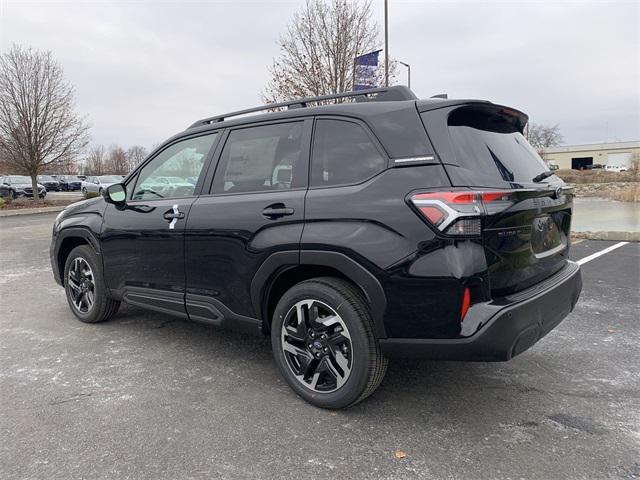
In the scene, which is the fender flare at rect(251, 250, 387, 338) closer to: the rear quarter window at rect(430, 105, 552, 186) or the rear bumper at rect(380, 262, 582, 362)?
the rear bumper at rect(380, 262, 582, 362)

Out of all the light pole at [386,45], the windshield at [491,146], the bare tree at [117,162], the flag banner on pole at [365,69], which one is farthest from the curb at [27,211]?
the bare tree at [117,162]

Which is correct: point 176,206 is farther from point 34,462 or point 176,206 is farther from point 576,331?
point 576,331

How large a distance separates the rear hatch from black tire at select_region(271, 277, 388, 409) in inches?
29.6

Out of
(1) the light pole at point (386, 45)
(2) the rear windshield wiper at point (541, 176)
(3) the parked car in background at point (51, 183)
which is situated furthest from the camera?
(3) the parked car in background at point (51, 183)

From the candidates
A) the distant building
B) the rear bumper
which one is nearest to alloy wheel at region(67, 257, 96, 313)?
the rear bumper

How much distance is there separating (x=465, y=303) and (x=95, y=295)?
3.62m

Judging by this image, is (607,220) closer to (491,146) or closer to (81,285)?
(491,146)

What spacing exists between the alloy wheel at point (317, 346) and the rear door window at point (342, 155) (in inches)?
31.0

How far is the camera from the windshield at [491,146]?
105 inches

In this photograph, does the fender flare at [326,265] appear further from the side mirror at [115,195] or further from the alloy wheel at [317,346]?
the side mirror at [115,195]

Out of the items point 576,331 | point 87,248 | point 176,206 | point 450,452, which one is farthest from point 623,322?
point 87,248

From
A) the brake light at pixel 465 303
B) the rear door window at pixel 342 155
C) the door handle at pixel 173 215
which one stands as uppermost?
the rear door window at pixel 342 155

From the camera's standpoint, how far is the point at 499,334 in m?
2.44

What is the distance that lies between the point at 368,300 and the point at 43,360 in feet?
9.12
